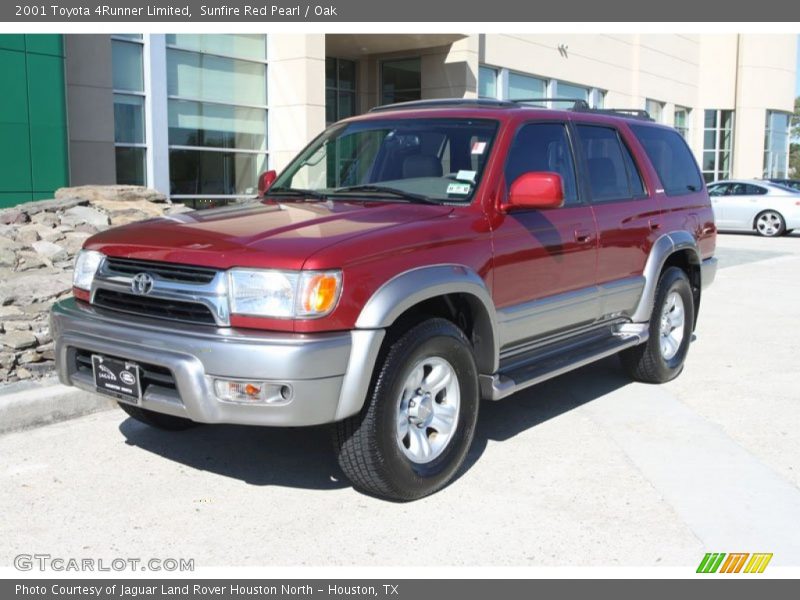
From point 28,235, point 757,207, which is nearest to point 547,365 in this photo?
point 28,235

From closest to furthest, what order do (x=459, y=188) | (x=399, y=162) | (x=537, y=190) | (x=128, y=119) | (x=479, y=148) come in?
(x=537, y=190) < (x=459, y=188) < (x=479, y=148) < (x=399, y=162) < (x=128, y=119)

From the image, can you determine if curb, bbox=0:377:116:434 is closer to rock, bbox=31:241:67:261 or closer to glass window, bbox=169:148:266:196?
rock, bbox=31:241:67:261

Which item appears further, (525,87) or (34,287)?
(525,87)

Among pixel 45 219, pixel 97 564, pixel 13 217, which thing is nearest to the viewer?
pixel 97 564

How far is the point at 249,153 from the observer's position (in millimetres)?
17375

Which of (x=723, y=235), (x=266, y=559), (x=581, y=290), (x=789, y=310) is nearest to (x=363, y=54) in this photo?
(x=723, y=235)

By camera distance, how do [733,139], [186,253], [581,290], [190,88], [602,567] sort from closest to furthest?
[602,567] → [186,253] → [581,290] → [190,88] → [733,139]

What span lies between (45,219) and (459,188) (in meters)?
5.78

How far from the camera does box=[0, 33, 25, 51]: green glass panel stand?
1172 cm

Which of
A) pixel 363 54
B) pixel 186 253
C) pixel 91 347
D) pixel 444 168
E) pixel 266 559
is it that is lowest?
pixel 266 559

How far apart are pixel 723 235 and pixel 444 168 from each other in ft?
65.2

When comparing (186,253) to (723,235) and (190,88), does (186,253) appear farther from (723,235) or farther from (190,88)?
(723,235)

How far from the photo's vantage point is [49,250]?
26.7 ft

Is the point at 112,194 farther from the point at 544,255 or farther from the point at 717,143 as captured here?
the point at 717,143
